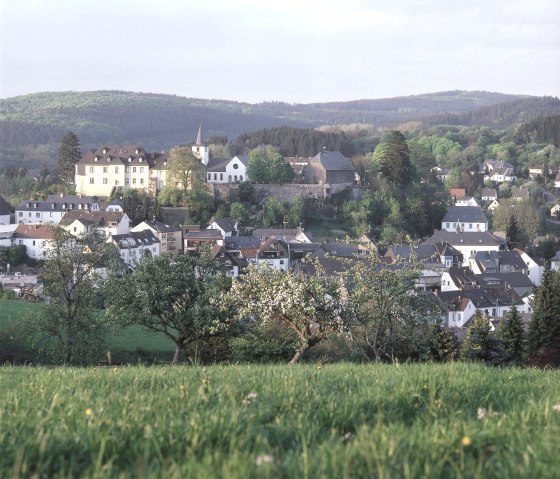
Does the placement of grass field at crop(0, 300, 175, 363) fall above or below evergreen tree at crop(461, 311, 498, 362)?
below

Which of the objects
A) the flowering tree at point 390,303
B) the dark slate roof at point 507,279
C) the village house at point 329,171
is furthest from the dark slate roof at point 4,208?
the flowering tree at point 390,303

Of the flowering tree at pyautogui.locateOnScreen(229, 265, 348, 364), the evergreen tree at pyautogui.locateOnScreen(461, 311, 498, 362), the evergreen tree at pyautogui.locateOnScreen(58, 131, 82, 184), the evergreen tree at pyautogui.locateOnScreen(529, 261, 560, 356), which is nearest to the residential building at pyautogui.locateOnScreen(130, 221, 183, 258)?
the evergreen tree at pyautogui.locateOnScreen(58, 131, 82, 184)

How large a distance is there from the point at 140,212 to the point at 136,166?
10.00 m

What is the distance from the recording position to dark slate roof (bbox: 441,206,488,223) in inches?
3509

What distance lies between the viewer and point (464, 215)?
90.5m

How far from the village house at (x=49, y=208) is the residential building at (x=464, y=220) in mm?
34228

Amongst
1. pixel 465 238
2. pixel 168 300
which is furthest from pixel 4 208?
pixel 168 300

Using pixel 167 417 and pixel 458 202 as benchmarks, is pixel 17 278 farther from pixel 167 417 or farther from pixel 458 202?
pixel 458 202

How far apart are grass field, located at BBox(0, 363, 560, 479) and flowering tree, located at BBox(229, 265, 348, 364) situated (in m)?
10.8

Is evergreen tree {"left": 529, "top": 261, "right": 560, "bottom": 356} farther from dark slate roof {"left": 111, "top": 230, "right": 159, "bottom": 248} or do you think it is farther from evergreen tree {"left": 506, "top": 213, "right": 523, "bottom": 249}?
evergreen tree {"left": 506, "top": 213, "right": 523, "bottom": 249}

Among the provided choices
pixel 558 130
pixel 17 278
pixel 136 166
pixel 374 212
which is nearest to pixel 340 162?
pixel 374 212

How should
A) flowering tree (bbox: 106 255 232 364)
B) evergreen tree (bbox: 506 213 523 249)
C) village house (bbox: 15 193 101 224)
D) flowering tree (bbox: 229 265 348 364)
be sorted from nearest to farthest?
flowering tree (bbox: 229 265 348 364), flowering tree (bbox: 106 255 232 364), village house (bbox: 15 193 101 224), evergreen tree (bbox: 506 213 523 249)

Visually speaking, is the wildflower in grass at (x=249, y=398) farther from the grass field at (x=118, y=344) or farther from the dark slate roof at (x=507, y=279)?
the dark slate roof at (x=507, y=279)

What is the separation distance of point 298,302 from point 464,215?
74.8 m
